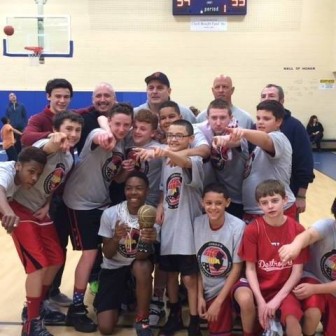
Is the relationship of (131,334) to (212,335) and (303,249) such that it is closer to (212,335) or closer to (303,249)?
(212,335)

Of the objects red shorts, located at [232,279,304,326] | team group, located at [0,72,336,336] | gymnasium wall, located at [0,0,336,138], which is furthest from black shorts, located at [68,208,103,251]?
gymnasium wall, located at [0,0,336,138]

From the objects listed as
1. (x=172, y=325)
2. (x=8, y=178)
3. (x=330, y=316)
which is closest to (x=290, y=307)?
(x=330, y=316)

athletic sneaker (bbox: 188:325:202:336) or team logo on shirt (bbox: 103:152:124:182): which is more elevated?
team logo on shirt (bbox: 103:152:124:182)

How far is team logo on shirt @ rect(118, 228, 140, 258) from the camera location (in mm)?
3318

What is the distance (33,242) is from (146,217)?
803mm

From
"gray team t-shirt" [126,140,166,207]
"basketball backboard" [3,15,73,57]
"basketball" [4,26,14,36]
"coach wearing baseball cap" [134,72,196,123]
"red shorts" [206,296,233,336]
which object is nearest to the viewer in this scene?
"red shorts" [206,296,233,336]

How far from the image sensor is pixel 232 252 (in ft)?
10.2

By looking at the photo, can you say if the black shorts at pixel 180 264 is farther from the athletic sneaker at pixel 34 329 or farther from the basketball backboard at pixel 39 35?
the basketball backboard at pixel 39 35

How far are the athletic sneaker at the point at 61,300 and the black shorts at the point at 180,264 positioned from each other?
926mm

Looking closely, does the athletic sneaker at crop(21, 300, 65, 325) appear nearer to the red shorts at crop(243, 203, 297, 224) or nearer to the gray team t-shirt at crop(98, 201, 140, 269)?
the gray team t-shirt at crop(98, 201, 140, 269)

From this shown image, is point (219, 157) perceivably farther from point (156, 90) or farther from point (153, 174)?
point (156, 90)

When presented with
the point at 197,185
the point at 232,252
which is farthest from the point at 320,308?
the point at 197,185

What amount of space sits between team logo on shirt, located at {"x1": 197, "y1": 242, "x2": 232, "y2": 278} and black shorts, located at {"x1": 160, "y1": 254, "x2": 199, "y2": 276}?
0.24 ft

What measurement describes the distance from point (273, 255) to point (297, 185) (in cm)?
102
